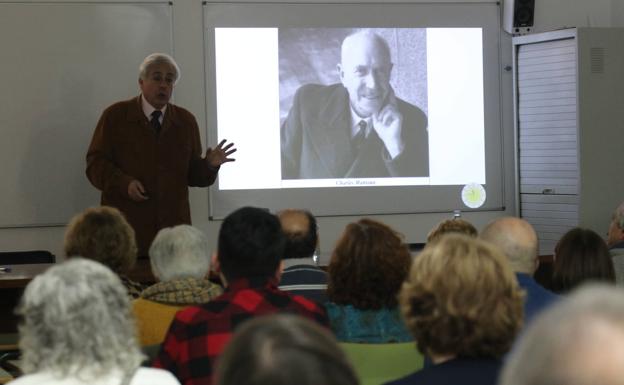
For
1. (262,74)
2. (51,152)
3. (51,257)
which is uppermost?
(262,74)

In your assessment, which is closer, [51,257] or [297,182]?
[51,257]

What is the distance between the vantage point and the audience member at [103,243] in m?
3.03

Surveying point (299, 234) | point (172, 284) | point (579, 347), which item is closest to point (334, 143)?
point (299, 234)

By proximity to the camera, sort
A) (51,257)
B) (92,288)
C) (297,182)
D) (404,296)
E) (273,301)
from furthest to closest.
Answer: (297,182) < (51,257) < (273,301) < (404,296) < (92,288)

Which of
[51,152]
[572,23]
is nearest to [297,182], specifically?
[51,152]

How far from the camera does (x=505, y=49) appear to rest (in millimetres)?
6945

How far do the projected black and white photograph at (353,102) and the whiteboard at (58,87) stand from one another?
100cm

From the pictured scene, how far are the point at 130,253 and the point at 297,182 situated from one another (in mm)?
3643

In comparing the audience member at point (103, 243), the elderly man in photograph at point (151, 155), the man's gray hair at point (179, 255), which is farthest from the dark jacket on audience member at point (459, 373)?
the elderly man in photograph at point (151, 155)

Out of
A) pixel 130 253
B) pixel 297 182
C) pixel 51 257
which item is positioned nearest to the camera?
pixel 130 253

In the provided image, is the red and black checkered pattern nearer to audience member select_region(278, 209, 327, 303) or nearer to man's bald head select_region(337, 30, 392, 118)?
audience member select_region(278, 209, 327, 303)

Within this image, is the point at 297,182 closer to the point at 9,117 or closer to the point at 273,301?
the point at 9,117

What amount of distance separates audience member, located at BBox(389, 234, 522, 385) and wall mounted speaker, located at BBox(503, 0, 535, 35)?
5303 millimetres

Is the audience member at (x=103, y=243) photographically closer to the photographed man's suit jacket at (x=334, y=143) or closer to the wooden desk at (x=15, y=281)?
the wooden desk at (x=15, y=281)
